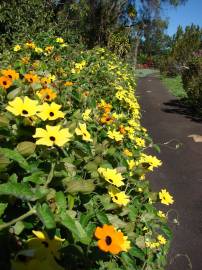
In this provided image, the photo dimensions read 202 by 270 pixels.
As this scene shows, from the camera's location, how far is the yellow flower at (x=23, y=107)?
6.13 ft

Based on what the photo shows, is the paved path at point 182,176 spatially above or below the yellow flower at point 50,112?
below

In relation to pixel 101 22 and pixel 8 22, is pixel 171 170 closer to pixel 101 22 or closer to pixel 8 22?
pixel 8 22

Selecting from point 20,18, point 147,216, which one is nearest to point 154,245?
point 147,216

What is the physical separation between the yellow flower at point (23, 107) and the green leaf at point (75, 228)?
0.50m

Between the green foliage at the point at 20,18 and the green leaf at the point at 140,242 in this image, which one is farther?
the green foliage at the point at 20,18

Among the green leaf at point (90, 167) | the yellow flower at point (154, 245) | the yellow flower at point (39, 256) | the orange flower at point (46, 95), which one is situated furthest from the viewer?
the yellow flower at point (154, 245)

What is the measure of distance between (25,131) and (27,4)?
37.6 ft

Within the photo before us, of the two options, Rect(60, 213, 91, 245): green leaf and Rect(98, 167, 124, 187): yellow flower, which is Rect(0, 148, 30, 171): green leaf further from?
Rect(98, 167, 124, 187): yellow flower

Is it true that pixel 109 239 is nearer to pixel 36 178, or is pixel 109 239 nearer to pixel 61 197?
pixel 61 197

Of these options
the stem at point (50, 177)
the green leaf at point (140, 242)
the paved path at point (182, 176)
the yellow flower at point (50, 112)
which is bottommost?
the paved path at point (182, 176)

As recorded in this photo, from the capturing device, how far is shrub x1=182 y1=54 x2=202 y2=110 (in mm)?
14492

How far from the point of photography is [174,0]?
26.4m

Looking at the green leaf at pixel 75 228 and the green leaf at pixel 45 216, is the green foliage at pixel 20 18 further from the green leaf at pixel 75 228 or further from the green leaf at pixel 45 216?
the green leaf at pixel 45 216

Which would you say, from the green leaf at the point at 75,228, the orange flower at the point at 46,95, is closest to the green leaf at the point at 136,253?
the green leaf at the point at 75,228
